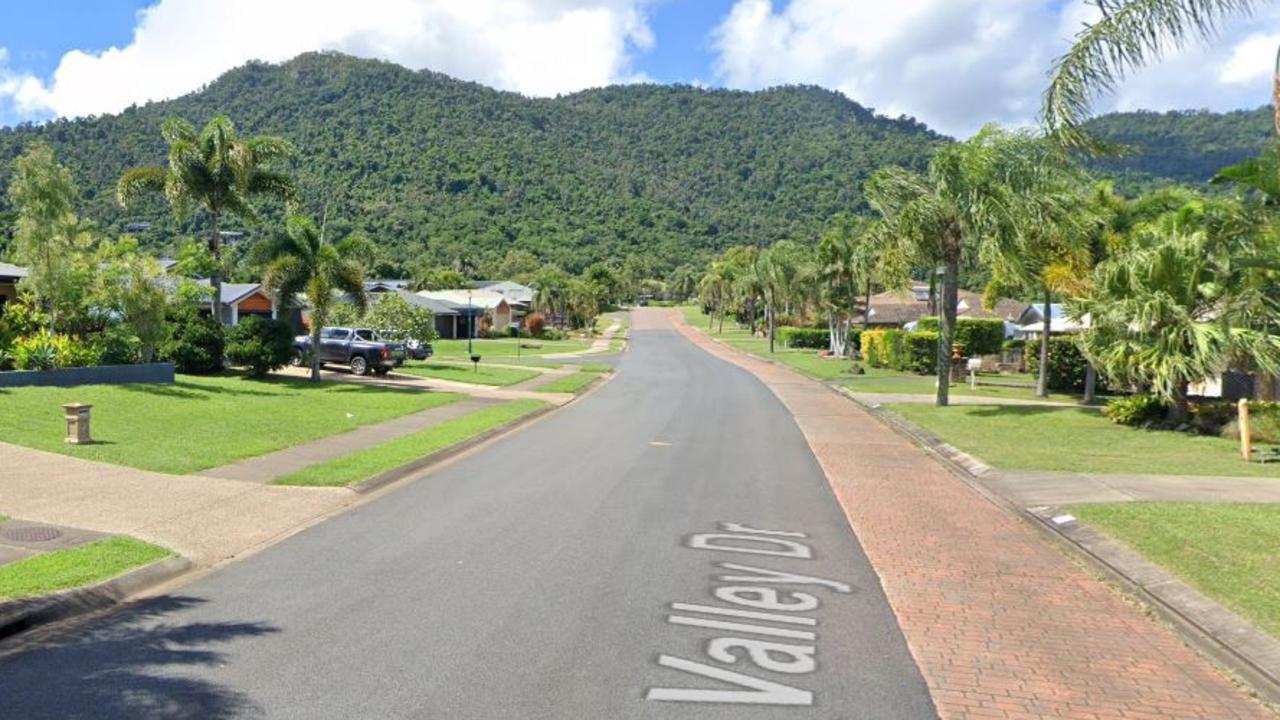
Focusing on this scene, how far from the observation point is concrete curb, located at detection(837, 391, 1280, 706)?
20.9 feet

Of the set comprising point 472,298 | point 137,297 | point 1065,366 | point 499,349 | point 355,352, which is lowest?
point 499,349

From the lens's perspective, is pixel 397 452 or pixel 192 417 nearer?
pixel 397 452

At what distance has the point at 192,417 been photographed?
18953 mm

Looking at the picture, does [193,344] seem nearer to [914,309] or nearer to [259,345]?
[259,345]

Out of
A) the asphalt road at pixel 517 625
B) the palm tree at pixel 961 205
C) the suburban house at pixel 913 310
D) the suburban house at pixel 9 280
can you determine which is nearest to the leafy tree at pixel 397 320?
the suburban house at pixel 9 280

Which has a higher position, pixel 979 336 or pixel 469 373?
pixel 979 336

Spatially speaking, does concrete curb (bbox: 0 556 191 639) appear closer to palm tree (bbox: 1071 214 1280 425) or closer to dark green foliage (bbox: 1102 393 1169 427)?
palm tree (bbox: 1071 214 1280 425)

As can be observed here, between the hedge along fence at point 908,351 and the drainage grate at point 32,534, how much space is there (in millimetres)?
36382

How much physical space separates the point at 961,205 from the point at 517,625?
834 inches

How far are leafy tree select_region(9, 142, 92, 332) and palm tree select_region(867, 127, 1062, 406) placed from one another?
21601 millimetres

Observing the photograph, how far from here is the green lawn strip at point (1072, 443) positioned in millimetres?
15453

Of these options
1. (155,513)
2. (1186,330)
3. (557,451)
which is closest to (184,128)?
(557,451)

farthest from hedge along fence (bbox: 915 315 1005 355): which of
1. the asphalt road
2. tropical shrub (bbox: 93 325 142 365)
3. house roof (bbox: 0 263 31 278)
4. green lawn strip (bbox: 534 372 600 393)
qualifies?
house roof (bbox: 0 263 31 278)

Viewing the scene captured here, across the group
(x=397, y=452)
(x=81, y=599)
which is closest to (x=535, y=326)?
(x=397, y=452)
